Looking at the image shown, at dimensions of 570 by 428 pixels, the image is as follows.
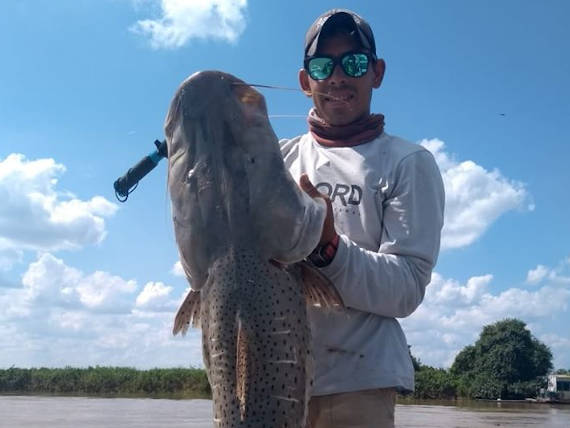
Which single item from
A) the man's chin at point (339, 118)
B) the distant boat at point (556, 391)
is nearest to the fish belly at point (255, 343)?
the man's chin at point (339, 118)

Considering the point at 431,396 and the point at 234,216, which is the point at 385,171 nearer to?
the point at 234,216

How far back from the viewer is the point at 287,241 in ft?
8.20

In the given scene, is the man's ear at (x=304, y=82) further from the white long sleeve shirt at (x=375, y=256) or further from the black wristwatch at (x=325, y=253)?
the black wristwatch at (x=325, y=253)

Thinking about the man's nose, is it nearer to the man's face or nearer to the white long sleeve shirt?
the man's face

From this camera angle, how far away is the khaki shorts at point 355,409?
9.25 ft

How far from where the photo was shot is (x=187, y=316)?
2.80 m

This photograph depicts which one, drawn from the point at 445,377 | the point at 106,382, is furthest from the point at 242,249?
the point at 445,377

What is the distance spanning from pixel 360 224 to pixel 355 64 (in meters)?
0.80

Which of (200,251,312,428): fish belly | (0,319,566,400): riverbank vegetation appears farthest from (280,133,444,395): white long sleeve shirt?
(0,319,566,400): riverbank vegetation

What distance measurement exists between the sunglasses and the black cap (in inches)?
1.8

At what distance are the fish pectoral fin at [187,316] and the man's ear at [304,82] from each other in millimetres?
1291

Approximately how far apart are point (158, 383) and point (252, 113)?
128 feet

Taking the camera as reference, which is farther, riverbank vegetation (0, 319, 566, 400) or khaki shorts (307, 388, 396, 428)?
riverbank vegetation (0, 319, 566, 400)

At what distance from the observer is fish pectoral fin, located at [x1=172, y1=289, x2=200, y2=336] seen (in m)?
2.78
